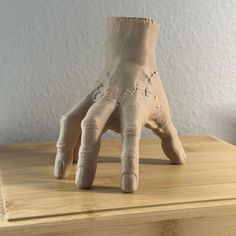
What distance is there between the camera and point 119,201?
52 centimetres

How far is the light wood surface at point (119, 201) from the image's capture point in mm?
469

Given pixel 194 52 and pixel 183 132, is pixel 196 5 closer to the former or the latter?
pixel 194 52

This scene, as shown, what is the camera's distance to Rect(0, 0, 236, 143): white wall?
2.70 ft

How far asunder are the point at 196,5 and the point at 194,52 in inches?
4.1

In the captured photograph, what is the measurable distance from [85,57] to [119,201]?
0.42m

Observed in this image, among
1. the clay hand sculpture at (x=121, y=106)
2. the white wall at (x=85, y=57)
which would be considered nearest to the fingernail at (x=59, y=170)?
the clay hand sculpture at (x=121, y=106)

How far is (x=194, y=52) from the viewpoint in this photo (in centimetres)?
93

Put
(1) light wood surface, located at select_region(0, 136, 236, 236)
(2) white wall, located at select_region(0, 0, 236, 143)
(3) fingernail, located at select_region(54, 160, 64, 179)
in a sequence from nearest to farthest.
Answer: (1) light wood surface, located at select_region(0, 136, 236, 236) < (3) fingernail, located at select_region(54, 160, 64, 179) < (2) white wall, located at select_region(0, 0, 236, 143)

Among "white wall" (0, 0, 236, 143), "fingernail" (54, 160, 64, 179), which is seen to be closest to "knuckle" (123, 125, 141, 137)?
"fingernail" (54, 160, 64, 179)

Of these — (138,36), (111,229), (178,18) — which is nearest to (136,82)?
(138,36)

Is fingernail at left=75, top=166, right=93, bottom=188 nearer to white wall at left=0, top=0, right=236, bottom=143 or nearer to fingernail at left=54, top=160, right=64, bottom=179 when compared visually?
fingernail at left=54, top=160, right=64, bottom=179

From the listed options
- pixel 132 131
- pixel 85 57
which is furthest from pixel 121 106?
pixel 85 57

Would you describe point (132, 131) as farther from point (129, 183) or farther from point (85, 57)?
point (85, 57)

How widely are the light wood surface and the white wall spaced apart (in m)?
0.18
